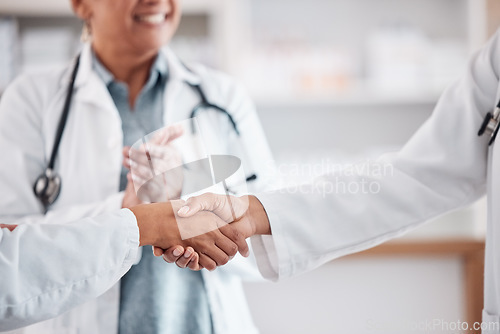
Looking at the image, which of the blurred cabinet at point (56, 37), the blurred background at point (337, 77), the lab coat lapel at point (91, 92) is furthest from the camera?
the blurred cabinet at point (56, 37)

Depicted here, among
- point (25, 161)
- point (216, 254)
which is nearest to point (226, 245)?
point (216, 254)

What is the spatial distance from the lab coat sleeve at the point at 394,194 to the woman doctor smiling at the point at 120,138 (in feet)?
0.42

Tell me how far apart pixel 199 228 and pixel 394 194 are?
1.11ft

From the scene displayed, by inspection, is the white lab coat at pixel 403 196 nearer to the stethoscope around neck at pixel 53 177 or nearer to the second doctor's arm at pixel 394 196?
the second doctor's arm at pixel 394 196

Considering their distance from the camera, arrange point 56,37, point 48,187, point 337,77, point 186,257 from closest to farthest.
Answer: point 186,257 → point 48,187 → point 56,37 → point 337,77

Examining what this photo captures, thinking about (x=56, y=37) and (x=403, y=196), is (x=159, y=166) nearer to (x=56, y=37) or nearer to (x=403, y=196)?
(x=403, y=196)

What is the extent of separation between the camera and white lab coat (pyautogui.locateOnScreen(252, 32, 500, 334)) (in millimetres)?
856

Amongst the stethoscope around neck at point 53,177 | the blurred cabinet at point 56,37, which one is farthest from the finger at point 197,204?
the blurred cabinet at point 56,37

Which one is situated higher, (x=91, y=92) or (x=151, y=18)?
(x=151, y=18)

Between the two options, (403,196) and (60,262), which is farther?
(403,196)

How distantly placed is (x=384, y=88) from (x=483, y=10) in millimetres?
468

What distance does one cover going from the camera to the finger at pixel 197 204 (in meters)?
0.77

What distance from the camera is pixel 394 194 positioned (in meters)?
0.88

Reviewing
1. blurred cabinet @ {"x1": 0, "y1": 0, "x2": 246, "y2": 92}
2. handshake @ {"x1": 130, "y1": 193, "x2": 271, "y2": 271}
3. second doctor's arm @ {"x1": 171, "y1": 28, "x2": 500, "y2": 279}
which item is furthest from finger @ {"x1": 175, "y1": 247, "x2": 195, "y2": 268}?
blurred cabinet @ {"x1": 0, "y1": 0, "x2": 246, "y2": 92}
